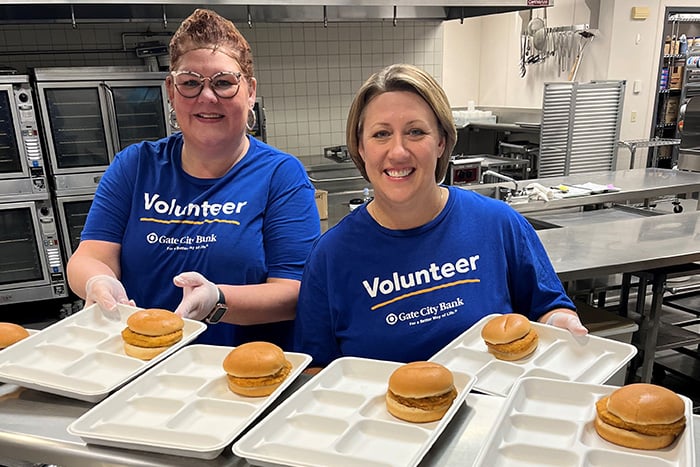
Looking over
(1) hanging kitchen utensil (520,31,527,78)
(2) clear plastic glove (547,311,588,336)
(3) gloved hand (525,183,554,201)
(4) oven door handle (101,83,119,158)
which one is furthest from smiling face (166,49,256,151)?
(1) hanging kitchen utensil (520,31,527,78)

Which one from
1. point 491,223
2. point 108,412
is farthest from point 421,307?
point 108,412

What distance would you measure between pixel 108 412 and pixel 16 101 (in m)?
3.96

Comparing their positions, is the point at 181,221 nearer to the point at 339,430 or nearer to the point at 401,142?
the point at 401,142

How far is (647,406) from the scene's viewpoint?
0.76 metres

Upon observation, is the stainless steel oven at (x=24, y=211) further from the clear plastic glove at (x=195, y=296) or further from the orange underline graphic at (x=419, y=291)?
the orange underline graphic at (x=419, y=291)

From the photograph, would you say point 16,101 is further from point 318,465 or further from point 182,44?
point 318,465

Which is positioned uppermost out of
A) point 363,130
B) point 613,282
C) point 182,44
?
A: point 182,44

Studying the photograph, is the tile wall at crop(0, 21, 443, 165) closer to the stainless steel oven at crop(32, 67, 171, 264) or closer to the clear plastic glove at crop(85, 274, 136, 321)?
the stainless steel oven at crop(32, 67, 171, 264)

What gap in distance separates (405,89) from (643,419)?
0.83 meters

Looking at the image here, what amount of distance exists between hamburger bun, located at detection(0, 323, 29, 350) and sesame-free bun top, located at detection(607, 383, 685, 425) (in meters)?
1.12

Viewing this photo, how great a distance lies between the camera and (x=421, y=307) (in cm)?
130

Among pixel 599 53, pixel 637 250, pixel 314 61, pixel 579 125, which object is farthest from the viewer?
pixel 599 53

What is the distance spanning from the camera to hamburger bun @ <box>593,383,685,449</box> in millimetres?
753

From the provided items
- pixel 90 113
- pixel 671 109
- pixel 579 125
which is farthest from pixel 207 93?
→ pixel 671 109
